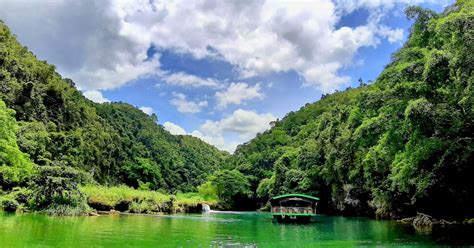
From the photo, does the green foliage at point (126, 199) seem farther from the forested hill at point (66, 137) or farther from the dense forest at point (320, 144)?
the forested hill at point (66, 137)

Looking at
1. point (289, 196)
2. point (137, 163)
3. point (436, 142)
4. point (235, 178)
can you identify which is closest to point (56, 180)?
point (289, 196)

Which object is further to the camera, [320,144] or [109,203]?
[320,144]

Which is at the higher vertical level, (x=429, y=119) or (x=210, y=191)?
(x=429, y=119)

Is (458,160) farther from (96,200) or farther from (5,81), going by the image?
(5,81)

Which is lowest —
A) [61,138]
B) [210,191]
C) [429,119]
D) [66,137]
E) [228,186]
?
[210,191]

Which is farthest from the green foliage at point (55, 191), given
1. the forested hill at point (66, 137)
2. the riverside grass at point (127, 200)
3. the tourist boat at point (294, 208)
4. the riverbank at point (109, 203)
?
the tourist boat at point (294, 208)

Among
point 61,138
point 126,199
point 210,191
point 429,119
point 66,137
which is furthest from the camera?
point 210,191

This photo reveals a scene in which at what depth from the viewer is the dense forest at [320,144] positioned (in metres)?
18.6

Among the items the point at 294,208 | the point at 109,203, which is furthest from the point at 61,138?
the point at 294,208

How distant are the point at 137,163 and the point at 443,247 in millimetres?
71404

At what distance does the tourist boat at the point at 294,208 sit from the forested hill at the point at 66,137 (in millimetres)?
18609

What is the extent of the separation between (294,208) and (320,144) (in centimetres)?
2345

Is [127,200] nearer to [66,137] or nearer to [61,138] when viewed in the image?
[61,138]

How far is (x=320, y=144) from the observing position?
58781 millimetres
